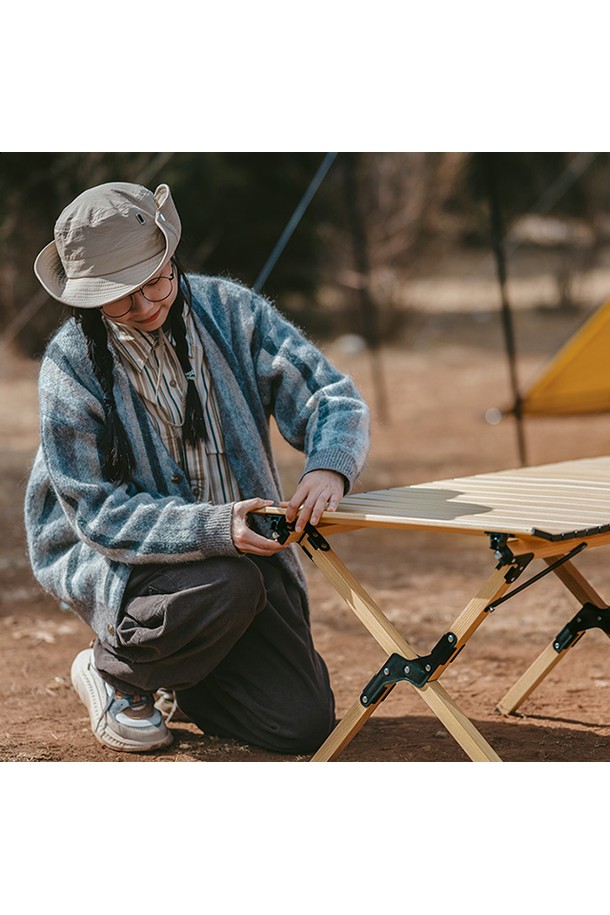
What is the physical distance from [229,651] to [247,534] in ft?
1.44

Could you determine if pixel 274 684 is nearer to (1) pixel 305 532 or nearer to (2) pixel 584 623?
(1) pixel 305 532

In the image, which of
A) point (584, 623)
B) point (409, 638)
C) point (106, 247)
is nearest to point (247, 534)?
point (106, 247)

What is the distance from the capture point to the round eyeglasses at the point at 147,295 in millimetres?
2764

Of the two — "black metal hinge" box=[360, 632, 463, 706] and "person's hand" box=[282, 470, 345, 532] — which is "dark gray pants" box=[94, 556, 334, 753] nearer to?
"person's hand" box=[282, 470, 345, 532]

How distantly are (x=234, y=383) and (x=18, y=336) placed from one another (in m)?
7.66

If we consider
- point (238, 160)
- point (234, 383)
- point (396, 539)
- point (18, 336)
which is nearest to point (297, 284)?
point (238, 160)

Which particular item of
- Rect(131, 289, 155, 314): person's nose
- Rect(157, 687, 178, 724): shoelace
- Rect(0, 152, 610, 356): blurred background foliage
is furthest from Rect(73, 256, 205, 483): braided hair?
Rect(0, 152, 610, 356): blurred background foliage

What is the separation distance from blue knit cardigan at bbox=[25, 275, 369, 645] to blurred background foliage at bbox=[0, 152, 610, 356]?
5.08 m

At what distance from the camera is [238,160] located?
11.1 m

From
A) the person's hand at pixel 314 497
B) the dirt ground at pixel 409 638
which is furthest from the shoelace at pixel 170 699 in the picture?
the person's hand at pixel 314 497

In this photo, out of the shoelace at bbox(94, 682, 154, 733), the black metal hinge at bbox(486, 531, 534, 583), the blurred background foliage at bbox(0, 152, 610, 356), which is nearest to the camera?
the black metal hinge at bbox(486, 531, 534, 583)

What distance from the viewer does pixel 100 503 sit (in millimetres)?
2764

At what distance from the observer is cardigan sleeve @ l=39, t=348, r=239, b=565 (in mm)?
2713

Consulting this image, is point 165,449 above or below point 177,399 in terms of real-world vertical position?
below
